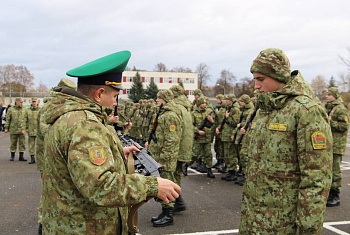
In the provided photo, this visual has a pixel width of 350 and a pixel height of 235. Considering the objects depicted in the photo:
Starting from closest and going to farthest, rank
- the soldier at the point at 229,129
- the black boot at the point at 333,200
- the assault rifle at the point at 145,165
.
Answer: the assault rifle at the point at 145,165 < the black boot at the point at 333,200 < the soldier at the point at 229,129

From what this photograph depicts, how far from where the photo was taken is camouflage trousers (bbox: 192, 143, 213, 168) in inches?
395

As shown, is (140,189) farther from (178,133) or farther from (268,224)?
(178,133)

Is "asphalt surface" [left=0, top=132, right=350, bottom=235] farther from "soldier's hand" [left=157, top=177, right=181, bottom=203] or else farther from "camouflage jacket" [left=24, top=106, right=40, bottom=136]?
"soldier's hand" [left=157, top=177, right=181, bottom=203]

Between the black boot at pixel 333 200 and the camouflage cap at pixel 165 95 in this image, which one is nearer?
the camouflage cap at pixel 165 95

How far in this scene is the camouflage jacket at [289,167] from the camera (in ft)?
8.63

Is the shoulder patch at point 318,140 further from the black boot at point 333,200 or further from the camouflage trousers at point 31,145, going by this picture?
the camouflage trousers at point 31,145

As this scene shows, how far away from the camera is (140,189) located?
2012mm

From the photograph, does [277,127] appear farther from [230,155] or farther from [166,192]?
[230,155]

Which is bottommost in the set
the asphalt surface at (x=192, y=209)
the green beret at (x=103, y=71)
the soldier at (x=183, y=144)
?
the asphalt surface at (x=192, y=209)

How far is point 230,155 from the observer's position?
968cm

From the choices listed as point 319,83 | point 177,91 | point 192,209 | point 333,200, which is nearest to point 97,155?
point 192,209

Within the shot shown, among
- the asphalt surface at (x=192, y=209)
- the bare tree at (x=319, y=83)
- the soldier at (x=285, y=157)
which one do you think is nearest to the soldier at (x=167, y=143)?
the asphalt surface at (x=192, y=209)

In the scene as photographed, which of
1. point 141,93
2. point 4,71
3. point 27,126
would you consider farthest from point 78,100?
point 4,71

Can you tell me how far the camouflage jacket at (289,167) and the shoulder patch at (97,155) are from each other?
4.93 feet
